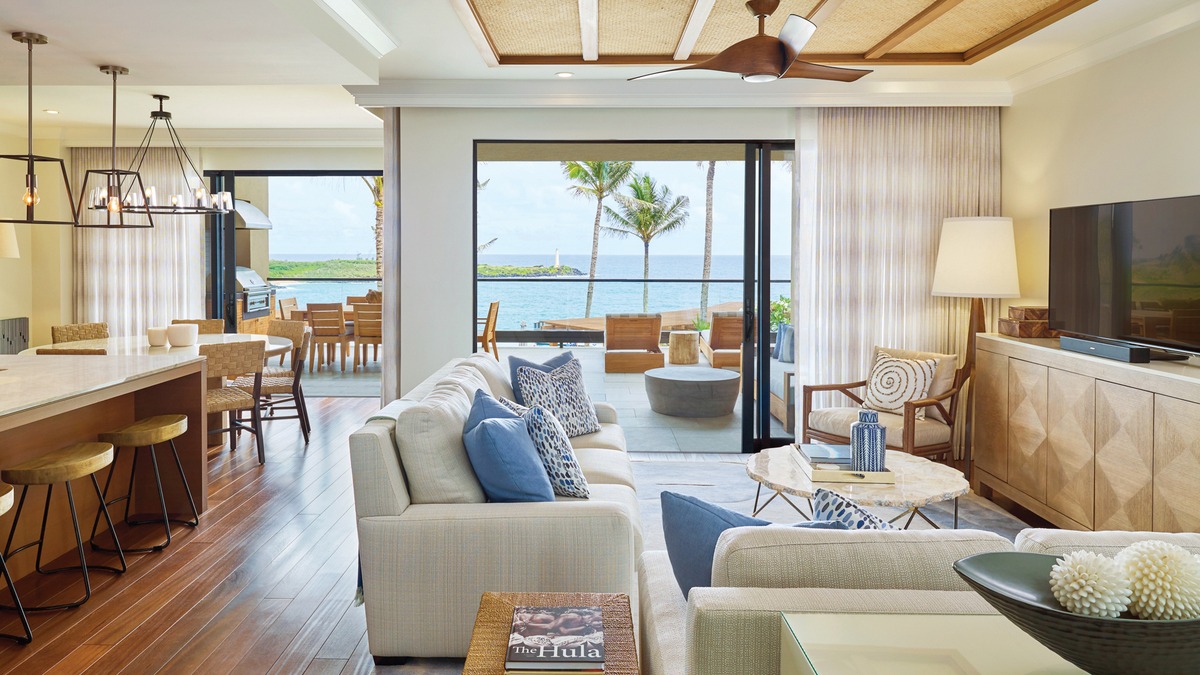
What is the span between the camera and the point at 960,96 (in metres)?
5.34

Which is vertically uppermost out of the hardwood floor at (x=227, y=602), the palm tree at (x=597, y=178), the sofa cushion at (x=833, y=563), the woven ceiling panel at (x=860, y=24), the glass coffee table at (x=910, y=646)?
the woven ceiling panel at (x=860, y=24)

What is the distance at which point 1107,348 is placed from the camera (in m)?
3.79

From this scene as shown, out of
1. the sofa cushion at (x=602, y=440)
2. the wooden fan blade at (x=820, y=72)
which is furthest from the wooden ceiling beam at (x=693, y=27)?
the sofa cushion at (x=602, y=440)

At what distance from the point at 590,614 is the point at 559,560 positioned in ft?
2.70

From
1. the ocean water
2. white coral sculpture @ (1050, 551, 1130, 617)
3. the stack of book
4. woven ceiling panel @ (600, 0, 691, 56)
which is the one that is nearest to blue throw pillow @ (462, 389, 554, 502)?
the stack of book

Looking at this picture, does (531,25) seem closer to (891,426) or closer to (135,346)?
(891,426)

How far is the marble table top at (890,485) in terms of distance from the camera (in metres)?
3.24

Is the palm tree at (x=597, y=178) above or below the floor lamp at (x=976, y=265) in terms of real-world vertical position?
above

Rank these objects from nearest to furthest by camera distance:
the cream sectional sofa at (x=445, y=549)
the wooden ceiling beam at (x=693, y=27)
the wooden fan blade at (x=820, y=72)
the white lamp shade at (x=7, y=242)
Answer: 1. the cream sectional sofa at (x=445, y=549)
2. the wooden fan blade at (x=820, y=72)
3. the wooden ceiling beam at (x=693, y=27)
4. the white lamp shade at (x=7, y=242)

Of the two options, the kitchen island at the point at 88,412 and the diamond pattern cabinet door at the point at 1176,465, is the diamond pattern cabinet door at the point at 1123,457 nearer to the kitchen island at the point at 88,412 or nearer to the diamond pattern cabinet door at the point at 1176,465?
the diamond pattern cabinet door at the point at 1176,465

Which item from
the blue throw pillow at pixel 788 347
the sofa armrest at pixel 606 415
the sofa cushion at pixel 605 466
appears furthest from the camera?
the blue throw pillow at pixel 788 347

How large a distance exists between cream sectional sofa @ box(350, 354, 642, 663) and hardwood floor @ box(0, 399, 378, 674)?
27 cm

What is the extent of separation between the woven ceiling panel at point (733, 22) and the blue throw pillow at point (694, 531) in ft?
9.00

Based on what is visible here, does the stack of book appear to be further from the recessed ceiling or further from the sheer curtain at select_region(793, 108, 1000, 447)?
the sheer curtain at select_region(793, 108, 1000, 447)
